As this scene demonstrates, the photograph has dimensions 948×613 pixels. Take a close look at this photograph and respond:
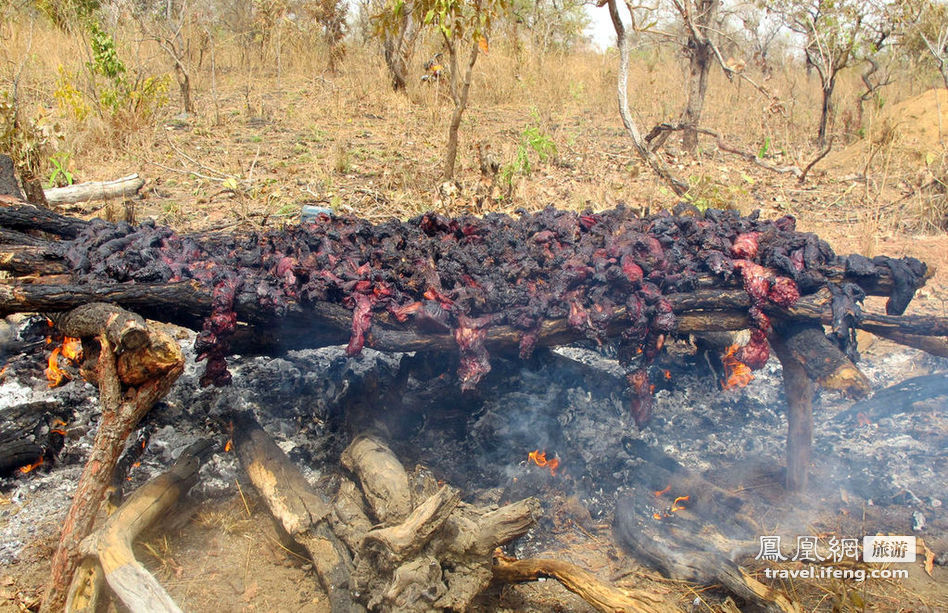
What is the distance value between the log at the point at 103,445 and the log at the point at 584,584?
1.81 m

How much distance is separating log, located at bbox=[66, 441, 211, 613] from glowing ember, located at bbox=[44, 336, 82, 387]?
48.6 inches

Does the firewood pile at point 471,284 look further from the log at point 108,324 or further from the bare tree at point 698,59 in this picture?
the bare tree at point 698,59

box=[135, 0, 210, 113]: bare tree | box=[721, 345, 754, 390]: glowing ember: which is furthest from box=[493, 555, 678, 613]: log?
box=[135, 0, 210, 113]: bare tree

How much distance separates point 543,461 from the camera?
388 centimetres

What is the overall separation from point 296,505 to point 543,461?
5.02 feet

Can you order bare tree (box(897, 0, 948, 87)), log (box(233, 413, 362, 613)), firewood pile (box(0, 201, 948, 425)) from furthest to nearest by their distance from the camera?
bare tree (box(897, 0, 948, 87)) → firewood pile (box(0, 201, 948, 425)) → log (box(233, 413, 362, 613))

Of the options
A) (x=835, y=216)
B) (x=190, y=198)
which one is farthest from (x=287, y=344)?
(x=835, y=216)

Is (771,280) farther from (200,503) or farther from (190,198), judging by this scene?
(190,198)

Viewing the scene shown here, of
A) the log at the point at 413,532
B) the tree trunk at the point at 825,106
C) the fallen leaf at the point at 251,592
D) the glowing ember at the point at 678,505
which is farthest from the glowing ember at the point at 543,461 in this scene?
the tree trunk at the point at 825,106

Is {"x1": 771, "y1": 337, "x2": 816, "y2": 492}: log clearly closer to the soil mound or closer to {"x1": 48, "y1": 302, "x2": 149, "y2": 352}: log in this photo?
{"x1": 48, "y1": 302, "x2": 149, "y2": 352}: log

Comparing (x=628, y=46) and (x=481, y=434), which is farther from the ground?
(x=628, y=46)

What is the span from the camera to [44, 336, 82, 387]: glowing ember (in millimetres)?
3915

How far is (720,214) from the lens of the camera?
4.18m

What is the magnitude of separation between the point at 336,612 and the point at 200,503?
125 centimetres
